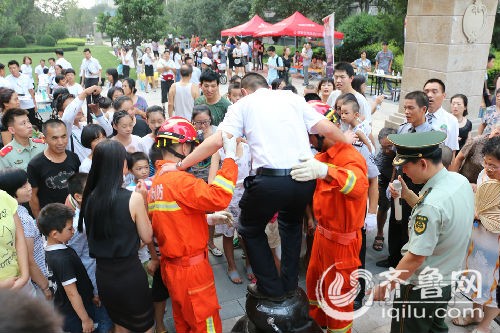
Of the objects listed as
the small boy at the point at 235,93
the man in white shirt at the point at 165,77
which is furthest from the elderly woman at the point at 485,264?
the man in white shirt at the point at 165,77

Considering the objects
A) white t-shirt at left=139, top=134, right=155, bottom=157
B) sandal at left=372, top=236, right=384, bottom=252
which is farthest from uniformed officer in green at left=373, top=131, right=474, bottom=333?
white t-shirt at left=139, top=134, right=155, bottom=157

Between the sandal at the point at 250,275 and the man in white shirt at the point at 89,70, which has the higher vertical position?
the man in white shirt at the point at 89,70

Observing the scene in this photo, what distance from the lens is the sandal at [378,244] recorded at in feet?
15.4

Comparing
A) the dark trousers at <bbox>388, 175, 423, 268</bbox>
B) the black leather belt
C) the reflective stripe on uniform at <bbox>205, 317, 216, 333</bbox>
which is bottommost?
the dark trousers at <bbox>388, 175, 423, 268</bbox>

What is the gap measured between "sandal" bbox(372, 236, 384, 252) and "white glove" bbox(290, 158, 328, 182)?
2597 millimetres

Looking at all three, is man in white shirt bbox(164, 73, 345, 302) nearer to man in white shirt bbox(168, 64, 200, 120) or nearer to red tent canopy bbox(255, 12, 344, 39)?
A: man in white shirt bbox(168, 64, 200, 120)

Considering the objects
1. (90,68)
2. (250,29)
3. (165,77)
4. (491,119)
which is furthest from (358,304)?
(250,29)

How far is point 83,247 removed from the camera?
10.2 feet

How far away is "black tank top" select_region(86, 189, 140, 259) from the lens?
2.54 metres

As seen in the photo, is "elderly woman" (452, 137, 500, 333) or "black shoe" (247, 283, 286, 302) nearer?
"black shoe" (247, 283, 286, 302)

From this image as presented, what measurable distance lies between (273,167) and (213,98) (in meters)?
3.26

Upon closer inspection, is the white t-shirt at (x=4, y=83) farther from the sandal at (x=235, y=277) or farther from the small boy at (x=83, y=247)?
the sandal at (x=235, y=277)

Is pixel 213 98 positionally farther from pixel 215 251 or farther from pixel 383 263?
pixel 383 263

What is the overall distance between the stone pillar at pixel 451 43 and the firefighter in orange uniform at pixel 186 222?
18.3ft
